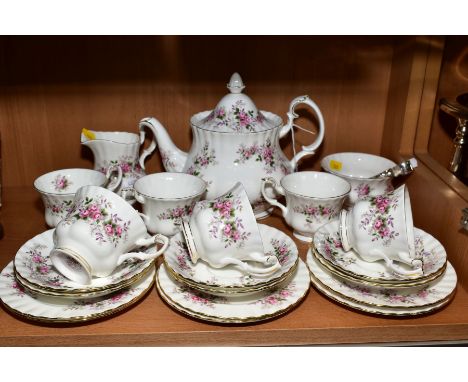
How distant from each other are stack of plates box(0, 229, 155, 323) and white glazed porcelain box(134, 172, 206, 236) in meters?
0.10

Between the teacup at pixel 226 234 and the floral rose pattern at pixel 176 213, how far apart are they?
0.29 ft

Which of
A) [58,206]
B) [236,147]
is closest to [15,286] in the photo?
[58,206]

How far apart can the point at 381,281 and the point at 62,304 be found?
396 millimetres

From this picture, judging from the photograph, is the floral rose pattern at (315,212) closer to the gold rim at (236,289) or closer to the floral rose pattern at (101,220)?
the gold rim at (236,289)

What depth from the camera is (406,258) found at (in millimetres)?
678

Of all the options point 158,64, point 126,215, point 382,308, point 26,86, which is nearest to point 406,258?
point 382,308

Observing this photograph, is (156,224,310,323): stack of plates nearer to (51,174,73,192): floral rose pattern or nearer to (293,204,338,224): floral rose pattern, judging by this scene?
(293,204,338,224): floral rose pattern

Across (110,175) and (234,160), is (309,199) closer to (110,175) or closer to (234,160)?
(234,160)

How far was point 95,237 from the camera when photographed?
0.65 metres

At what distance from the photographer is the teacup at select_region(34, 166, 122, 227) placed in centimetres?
80

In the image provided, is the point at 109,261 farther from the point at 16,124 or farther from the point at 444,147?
the point at 444,147

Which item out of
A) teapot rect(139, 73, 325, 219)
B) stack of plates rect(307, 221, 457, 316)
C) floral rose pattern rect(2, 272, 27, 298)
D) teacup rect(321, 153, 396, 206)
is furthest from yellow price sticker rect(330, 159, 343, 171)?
floral rose pattern rect(2, 272, 27, 298)

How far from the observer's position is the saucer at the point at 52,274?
0.62m

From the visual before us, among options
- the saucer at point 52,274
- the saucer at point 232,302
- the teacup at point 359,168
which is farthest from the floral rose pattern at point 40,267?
the teacup at point 359,168
